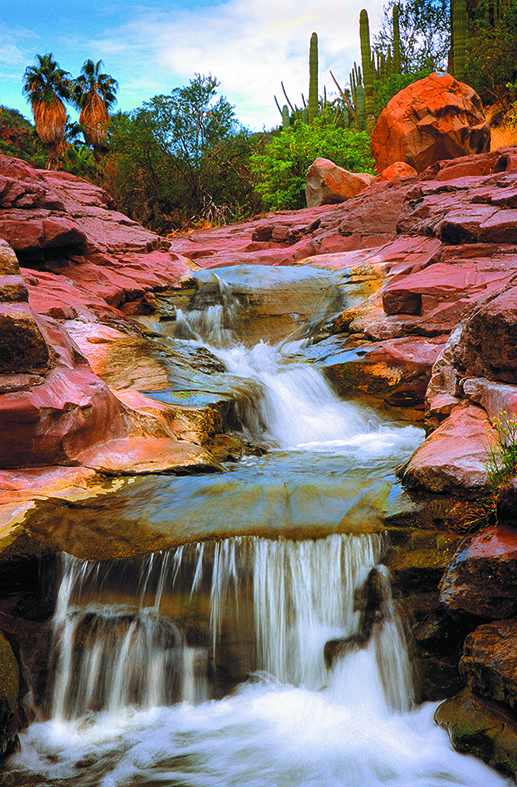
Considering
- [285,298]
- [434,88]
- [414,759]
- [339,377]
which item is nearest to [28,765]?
[414,759]

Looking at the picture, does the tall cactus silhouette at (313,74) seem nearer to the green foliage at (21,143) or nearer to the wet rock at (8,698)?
the green foliage at (21,143)

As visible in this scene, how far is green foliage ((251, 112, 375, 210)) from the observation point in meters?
24.2

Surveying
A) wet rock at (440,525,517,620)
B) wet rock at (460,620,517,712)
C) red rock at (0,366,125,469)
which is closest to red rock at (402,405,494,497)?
wet rock at (440,525,517,620)

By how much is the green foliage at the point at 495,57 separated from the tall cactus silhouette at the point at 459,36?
30 cm

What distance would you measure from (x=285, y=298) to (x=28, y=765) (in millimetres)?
11000

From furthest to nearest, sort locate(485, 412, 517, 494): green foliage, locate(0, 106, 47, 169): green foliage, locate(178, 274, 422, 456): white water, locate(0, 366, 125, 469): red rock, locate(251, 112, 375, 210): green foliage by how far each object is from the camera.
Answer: locate(0, 106, 47, 169): green foliage → locate(251, 112, 375, 210): green foliage → locate(178, 274, 422, 456): white water → locate(0, 366, 125, 469): red rock → locate(485, 412, 517, 494): green foliage

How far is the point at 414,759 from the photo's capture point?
3.51m

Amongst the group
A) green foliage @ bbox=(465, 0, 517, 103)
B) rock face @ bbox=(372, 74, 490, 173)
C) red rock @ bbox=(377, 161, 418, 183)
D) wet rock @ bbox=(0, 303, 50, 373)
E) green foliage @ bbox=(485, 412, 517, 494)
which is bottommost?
green foliage @ bbox=(485, 412, 517, 494)

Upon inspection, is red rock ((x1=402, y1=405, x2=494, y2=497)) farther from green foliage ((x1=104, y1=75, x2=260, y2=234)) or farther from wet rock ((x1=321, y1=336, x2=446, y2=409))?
green foliage ((x1=104, y1=75, x2=260, y2=234))

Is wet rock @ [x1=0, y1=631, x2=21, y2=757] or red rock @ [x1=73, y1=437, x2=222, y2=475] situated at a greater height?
red rock @ [x1=73, y1=437, x2=222, y2=475]

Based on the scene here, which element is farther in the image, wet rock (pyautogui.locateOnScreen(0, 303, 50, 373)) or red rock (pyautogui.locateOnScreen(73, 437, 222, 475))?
red rock (pyautogui.locateOnScreen(73, 437, 222, 475))

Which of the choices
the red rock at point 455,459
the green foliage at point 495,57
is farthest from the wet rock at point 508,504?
the green foliage at point 495,57

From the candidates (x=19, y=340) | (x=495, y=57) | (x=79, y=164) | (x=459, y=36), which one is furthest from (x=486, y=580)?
(x=79, y=164)

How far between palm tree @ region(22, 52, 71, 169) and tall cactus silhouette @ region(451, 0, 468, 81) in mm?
19457
